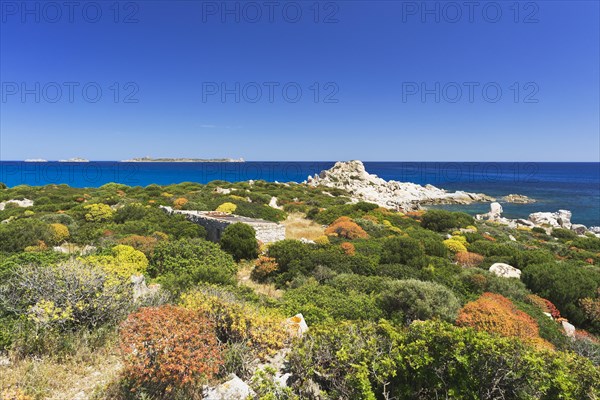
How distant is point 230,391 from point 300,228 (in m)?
19.9

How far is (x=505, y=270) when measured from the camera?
14.1 metres

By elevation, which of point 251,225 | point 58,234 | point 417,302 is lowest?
point 417,302

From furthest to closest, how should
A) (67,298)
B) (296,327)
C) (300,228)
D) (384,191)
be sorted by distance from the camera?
(384,191)
(300,228)
(296,327)
(67,298)

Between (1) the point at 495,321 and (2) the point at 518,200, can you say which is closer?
(1) the point at 495,321

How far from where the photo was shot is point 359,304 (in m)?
8.56

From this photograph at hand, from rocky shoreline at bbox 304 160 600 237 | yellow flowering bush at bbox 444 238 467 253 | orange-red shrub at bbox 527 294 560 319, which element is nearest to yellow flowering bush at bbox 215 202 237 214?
yellow flowering bush at bbox 444 238 467 253

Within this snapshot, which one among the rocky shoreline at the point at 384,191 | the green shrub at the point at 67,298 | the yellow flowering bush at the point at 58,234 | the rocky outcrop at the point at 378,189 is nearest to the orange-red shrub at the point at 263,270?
the green shrub at the point at 67,298

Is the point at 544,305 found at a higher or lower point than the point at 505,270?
lower

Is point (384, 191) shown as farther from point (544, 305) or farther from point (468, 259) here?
point (544, 305)

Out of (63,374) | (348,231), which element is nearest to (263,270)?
(63,374)

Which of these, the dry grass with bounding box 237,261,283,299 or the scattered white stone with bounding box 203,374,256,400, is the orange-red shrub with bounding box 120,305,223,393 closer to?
the scattered white stone with bounding box 203,374,256,400

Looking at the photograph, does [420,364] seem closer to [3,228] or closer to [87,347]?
[87,347]

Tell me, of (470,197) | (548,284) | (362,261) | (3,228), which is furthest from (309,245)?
(470,197)

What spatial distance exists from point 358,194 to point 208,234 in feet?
129
